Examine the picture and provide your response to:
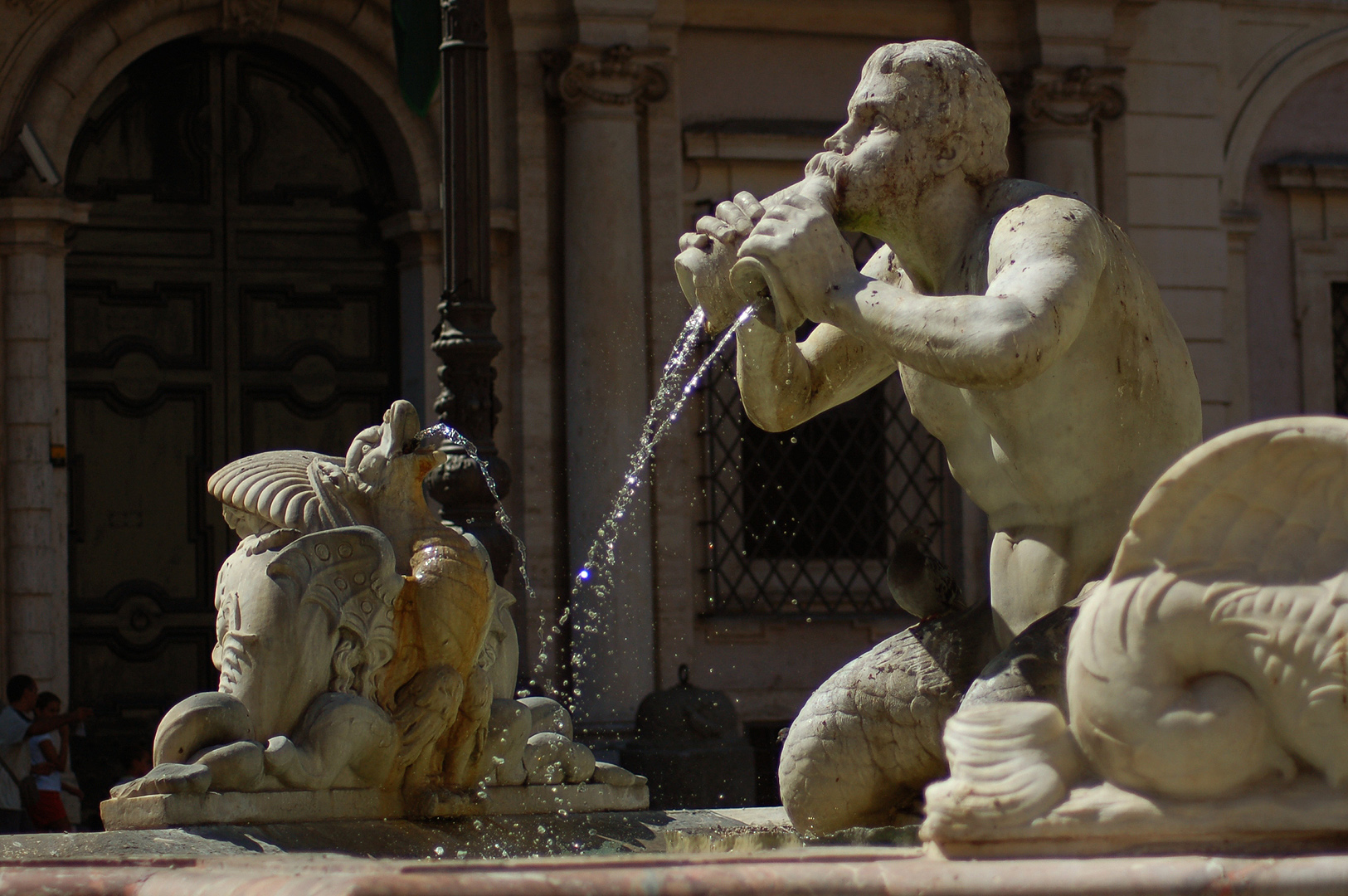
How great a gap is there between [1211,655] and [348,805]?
258 centimetres

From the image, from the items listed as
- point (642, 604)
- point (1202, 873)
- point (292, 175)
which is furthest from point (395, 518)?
point (292, 175)

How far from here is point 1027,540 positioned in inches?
121

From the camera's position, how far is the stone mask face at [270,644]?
4340mm

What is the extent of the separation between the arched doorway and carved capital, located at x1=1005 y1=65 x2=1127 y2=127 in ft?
12.8

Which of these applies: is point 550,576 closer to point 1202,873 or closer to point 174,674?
point 174,674

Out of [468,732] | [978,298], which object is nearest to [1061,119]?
[468,732]

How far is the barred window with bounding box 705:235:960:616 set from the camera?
1148 cm

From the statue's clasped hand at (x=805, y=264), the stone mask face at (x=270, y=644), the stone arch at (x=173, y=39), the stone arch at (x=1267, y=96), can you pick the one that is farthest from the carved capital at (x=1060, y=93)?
the statue's clasped hand at (x=805, y=264)

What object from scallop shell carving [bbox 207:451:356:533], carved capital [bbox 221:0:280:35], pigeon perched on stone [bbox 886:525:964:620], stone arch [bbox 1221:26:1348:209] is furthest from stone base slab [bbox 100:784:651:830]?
stone arch [bbox 1221:26:1348:209]

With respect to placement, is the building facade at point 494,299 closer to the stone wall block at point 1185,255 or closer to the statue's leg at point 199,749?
the stone wall block at point 1185,255

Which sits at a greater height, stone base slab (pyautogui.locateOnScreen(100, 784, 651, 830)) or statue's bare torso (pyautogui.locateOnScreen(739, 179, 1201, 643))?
statue's bare torso (pyautogui.locateOnScreen(739, 179, 1201, 643))

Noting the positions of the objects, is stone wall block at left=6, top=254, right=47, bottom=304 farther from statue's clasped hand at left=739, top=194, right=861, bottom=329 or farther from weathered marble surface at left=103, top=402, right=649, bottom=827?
statue's clasped hand at left=739, top=194, right=861, bottom=329

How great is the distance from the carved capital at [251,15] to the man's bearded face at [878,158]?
830 cm

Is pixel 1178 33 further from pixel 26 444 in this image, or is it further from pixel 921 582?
pixel 921 582
